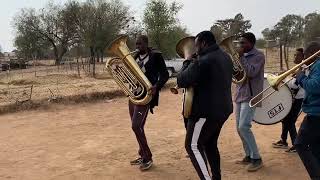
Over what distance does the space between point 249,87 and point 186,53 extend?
1.14 metres

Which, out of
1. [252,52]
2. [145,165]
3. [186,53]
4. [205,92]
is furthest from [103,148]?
[205,92]

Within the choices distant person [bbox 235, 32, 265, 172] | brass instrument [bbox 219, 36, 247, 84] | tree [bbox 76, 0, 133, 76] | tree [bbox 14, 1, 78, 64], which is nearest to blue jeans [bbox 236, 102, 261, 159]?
distant person [bbox 235, 32, 265, 172]

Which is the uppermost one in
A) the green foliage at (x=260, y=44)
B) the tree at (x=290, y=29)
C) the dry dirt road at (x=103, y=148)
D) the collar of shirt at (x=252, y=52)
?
the tree at (x=290, y=29)

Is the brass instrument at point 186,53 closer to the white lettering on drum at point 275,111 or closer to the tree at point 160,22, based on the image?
the white lettering on drum at point 275,111

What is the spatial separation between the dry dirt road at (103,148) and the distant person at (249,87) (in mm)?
354

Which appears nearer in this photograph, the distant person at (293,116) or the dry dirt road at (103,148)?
the dry dirt road at (103,148)

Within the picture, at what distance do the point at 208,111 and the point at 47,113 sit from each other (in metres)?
7.52

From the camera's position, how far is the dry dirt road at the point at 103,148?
6345mm

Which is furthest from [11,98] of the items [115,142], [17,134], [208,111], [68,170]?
[208,111]

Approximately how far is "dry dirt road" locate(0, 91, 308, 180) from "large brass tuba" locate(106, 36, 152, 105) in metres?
1.06

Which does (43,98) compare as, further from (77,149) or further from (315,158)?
(315,158)

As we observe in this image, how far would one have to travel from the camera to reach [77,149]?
7859 millimetres

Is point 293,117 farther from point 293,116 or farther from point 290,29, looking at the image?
point 290,29

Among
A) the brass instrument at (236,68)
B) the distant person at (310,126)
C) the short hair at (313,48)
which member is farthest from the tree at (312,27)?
the distant person at (310,126)
